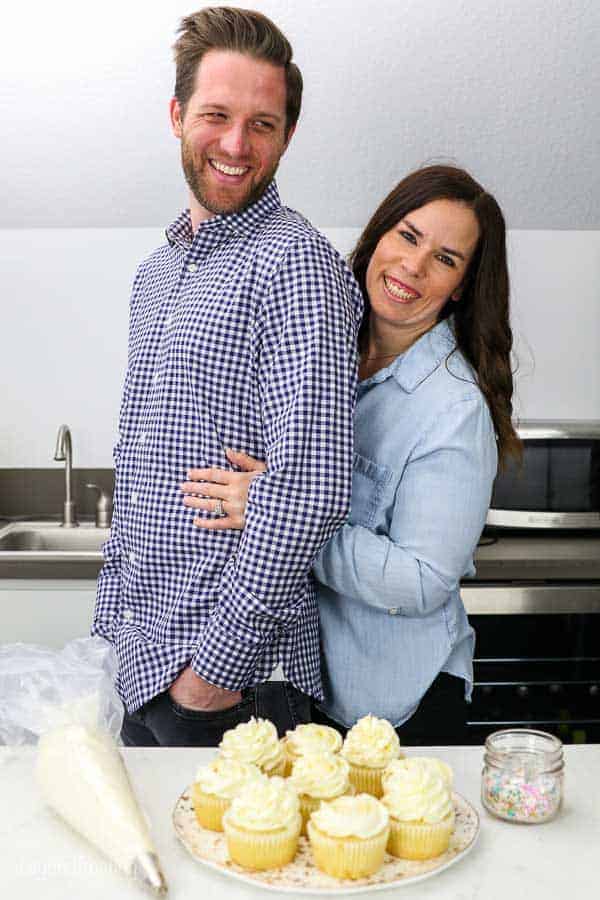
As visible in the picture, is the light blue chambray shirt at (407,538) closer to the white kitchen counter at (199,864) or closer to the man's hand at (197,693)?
the man's hand at (197,693)

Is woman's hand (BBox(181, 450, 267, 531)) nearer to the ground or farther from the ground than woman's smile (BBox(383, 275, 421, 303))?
nearer to the ground

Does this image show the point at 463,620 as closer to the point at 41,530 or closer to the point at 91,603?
the point at 91,603

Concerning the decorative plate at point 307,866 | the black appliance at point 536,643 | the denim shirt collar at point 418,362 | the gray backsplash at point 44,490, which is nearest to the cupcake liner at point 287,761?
the decorative plate at point 307,866

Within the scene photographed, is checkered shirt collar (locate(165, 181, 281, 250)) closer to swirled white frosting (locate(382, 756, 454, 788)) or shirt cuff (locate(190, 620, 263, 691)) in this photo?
shirt cuff (locate(190, 620, 263, 691))

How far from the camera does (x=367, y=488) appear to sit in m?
1.58

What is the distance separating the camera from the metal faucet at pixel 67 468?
9.96 ft

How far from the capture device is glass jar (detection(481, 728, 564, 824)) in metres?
1.09

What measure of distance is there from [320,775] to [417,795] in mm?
105

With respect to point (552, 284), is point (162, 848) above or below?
below

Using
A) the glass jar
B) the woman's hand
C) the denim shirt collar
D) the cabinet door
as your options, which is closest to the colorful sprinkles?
the glass jar

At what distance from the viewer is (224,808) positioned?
1.03 metres

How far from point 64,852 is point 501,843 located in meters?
0.45

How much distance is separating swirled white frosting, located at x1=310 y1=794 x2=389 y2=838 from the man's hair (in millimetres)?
995

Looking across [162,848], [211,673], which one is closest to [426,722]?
[211,673]
